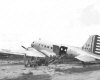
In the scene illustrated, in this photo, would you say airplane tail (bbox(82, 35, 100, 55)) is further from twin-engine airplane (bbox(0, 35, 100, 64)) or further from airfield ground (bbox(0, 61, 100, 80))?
airfield ground (bbox(0, 61, 100, 80))

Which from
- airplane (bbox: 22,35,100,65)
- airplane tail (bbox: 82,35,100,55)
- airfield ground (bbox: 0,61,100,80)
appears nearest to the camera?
airfield ground (bbox: 0,61,100,80)

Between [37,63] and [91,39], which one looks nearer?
[37,63]

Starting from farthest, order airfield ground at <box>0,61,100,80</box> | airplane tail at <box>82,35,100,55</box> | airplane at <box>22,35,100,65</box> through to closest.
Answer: airplane tail at <box>82,35,100,55</box> < airplane at <box>22,35,100,65</box> < airfield ground at <box>0,61,100,80</box>

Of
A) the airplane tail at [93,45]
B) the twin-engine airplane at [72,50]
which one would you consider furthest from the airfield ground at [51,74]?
the airplane tail at [93,45]

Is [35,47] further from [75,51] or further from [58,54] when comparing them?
[75,51]

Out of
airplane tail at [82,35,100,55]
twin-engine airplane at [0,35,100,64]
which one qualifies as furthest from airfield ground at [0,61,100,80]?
airplane tail at [82,35,100,55]

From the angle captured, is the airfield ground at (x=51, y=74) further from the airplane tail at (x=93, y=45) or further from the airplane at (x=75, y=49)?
the airplane tail at (x=93, y=45)

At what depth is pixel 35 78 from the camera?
17.5m

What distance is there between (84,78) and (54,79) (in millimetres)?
3292

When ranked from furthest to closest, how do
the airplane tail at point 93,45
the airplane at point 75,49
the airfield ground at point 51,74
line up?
the airplane tail at point 93,45 → the airplane at point 75,49 → the airfield ground at point 51,74

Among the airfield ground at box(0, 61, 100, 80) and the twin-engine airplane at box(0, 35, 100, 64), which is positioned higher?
the twin-engine airplane at box(0, 35, 100, 64)

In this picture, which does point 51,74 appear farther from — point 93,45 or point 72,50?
point 93,45

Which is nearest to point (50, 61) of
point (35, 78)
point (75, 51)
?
point (75, 51)

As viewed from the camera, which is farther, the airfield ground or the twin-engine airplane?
the twin-engine airplane
